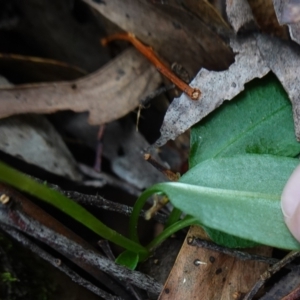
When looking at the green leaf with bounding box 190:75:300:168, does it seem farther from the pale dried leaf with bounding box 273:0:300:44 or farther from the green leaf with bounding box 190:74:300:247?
the pale dried leaf with bounding box 273:0:300:44

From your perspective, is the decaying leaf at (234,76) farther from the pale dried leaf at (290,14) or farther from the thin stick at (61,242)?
the thin stick at (61,242)

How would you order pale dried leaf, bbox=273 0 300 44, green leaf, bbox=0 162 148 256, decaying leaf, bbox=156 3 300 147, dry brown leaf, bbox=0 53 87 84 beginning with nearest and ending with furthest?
green leaf, bbox=0 162 148 256 → pale dried leaf, bbox=273 0 300 44 → decaying leaf, bbox=156 3 300 147 → dry brown leaf, bbox=0 53 87 84

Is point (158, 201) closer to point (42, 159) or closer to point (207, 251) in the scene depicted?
point (207, 251)

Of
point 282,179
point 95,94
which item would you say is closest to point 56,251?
point 95,94

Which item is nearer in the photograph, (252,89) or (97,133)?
(252,89)

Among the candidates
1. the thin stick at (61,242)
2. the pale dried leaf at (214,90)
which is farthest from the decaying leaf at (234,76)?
the thin stick at (61,242)

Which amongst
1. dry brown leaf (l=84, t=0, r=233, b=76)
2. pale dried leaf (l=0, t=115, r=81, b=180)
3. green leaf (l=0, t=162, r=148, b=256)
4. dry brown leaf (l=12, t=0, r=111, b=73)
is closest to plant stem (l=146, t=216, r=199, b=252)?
green leaf (l=0, t=162, r=148, b=256)
